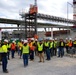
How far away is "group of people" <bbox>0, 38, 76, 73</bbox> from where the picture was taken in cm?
1453

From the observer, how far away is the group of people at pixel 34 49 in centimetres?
1453

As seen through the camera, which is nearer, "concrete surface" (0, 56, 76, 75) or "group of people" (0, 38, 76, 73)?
"concrete surface" (0, 56, 76, 75)

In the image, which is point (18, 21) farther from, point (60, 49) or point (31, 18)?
point (60, 49)

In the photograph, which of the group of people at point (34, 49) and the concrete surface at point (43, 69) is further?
the group of people at point (34, 49)

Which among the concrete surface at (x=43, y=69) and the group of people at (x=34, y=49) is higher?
the group of people at (x=34, y=49)

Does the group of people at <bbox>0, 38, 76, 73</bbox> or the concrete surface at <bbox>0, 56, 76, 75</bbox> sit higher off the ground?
the group of people at <bbox>0, 38, 76, 73</bbox>

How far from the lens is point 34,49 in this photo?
2222 cm

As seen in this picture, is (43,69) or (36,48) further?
(36,48)

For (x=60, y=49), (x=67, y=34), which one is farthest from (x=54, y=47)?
(x=67, y=34)

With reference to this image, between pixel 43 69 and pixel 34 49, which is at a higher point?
pixel 34 49

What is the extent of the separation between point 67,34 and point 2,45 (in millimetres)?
53189

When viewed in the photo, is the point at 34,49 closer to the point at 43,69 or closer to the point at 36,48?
the point at 36,48

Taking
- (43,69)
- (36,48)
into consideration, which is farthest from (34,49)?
(43,69)

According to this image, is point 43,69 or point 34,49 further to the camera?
point 34,49
